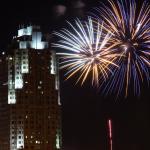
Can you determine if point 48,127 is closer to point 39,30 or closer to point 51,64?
point 51,64

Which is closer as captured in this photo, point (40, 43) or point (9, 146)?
point (9, 146)

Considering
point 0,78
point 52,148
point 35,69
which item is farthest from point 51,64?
point 52,148

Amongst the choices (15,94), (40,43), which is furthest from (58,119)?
(40,43)

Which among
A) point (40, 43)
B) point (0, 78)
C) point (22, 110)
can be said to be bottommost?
point (22, 110)

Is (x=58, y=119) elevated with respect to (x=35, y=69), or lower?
lower

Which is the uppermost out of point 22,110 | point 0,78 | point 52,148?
point 0,78

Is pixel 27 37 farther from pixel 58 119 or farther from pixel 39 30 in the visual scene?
pixel 58 119
